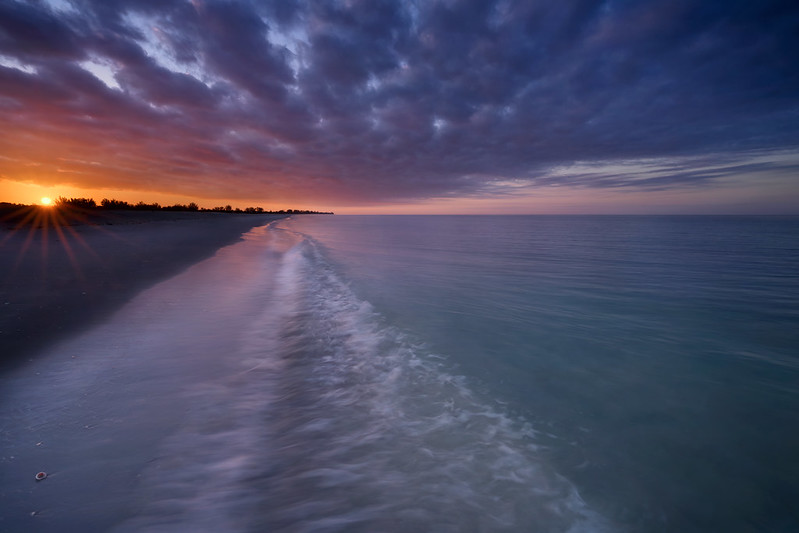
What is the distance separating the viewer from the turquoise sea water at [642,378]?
10.4 feet

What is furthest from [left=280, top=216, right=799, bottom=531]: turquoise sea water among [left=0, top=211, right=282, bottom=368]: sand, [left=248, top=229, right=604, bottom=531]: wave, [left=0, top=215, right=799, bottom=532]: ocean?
[left=0, top=211, right=282, bottom=368]: sand

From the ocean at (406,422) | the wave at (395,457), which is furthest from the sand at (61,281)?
the wave at (395,457)

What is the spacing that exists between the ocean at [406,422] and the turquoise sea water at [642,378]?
0.11ft

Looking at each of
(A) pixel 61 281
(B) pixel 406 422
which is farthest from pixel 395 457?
(A) pixel 61 281

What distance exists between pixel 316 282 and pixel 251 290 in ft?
8.48

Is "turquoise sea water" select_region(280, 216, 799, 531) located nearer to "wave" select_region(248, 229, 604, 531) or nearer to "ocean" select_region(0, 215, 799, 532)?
"ocean" select_region(0, 215, 799, 532)

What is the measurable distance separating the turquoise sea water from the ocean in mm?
34

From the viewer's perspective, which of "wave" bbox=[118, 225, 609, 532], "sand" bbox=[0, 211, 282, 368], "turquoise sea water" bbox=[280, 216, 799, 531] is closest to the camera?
"wave" bbox=[118, 225, 609, 532]

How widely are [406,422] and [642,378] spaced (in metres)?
4.27

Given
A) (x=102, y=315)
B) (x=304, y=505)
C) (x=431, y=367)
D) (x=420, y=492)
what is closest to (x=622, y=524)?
(x=420, y=492)

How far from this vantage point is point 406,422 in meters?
4.10

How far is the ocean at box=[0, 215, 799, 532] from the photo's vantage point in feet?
9.32

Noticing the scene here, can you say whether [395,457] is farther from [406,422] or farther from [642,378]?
[642,378]

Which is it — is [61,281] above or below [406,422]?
above
